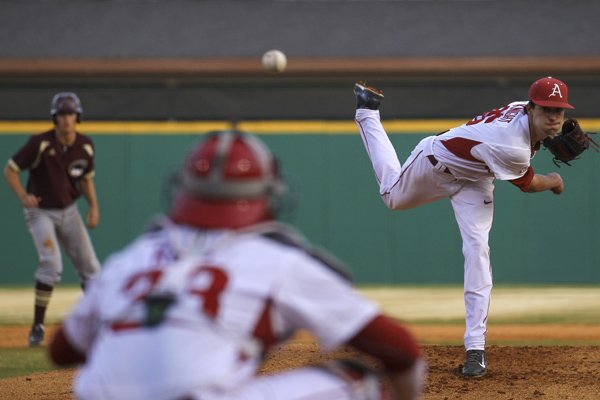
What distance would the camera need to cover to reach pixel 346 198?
1375cm

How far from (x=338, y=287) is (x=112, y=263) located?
566mm

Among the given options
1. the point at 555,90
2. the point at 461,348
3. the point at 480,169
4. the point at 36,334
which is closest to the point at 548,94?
the point at 555,90

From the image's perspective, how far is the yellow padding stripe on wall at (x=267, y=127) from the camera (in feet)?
45.5

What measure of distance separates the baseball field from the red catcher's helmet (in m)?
3.02

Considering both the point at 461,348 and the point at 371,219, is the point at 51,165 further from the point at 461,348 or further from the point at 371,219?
the point at 371,219

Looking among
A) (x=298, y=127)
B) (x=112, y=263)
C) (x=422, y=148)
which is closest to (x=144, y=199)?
(x=298, y=127)

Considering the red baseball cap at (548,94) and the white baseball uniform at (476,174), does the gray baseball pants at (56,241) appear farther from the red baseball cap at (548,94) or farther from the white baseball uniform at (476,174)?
the red baseball cap at (548,94)

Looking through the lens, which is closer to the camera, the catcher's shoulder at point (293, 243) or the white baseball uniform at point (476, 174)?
the catcher's shoulder at point (293, 243)

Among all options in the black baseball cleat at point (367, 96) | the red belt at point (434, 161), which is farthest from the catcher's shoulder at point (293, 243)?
the black baseball cleat at point (367, 96)

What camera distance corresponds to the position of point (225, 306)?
235 cm

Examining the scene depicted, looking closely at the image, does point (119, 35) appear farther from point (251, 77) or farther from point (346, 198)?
point (346, 198)

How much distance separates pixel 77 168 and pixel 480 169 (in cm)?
353

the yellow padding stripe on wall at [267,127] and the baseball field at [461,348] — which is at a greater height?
the yellow padding stripe on wall at [267,127]

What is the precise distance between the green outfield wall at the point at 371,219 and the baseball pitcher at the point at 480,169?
23.7 feet
